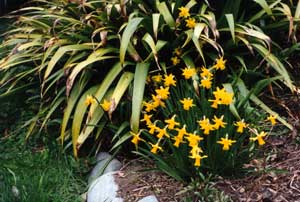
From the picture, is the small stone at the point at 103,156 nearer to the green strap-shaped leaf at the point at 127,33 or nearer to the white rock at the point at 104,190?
the white rock at the point at 104,190

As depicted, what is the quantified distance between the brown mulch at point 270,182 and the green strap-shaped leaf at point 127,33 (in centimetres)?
98

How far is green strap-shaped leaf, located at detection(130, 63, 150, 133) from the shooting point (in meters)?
3.33

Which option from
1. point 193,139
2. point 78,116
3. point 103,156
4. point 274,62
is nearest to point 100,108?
point 78,116

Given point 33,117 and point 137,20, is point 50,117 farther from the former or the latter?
point 137,20

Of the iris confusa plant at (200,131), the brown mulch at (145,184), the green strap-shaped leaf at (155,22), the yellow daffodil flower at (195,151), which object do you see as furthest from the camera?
the green strap-shaped leaf at (155,22)

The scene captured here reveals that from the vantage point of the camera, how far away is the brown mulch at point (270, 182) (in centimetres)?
305

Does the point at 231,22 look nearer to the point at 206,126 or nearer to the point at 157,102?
the point at 157,102

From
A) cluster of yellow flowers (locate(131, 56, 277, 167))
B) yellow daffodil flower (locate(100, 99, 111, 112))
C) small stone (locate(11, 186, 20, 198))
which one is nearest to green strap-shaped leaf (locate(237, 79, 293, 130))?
cluster of yellow flowers (locate(131, 56, 277, 167))

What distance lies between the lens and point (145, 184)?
330cm

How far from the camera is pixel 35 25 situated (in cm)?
445

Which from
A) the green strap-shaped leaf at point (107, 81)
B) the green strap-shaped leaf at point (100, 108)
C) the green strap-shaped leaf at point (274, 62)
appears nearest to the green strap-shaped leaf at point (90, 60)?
the green strap-shaped leaf at point (107, 81)

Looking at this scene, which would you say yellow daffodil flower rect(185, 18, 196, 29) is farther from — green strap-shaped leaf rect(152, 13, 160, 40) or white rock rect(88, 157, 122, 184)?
white rock rect(88, 157, 122, 184)

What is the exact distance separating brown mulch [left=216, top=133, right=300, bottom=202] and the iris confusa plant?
0.09 m

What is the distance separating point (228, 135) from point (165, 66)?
0.86 meters
